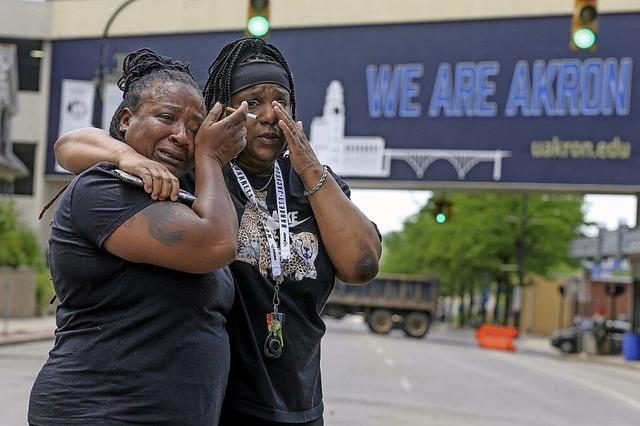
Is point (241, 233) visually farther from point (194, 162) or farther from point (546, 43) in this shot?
point (546, 43)

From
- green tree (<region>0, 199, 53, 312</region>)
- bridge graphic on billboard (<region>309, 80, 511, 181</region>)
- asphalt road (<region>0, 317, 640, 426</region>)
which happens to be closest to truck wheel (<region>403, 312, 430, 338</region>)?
bridge graphic on billboard (<region>309, 80, 511, 181</region>)

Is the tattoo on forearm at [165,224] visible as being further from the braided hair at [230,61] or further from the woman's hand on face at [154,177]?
the braided hair at [230,61]

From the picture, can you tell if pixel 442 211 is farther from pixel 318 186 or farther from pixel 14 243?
pixel 318 186

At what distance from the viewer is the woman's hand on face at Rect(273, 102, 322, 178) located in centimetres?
309

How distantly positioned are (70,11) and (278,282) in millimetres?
32193

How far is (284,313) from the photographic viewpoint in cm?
302

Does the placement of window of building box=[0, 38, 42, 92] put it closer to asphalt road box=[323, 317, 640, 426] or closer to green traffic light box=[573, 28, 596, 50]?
asphalt road box=[323, 317, 640, 426]

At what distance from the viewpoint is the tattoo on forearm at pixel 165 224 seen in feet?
8.23

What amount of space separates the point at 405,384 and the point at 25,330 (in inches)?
377

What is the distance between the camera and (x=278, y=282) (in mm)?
2992

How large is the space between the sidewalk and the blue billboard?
7316 millimetres

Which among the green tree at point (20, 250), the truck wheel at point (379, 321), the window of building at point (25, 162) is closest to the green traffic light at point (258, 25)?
the green tree at point (20, 250)

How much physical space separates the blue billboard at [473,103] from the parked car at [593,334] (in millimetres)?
9356

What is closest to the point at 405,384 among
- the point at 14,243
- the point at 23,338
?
the point at 23,338
